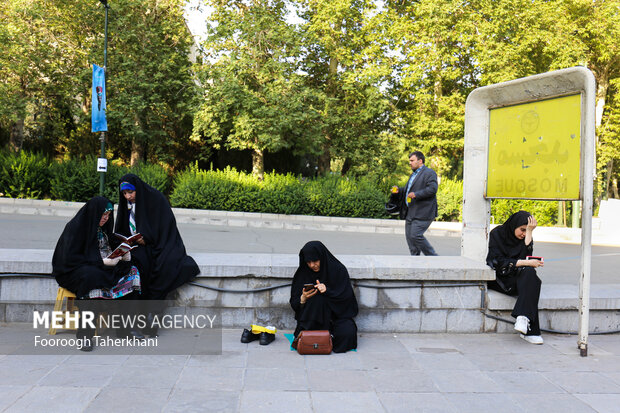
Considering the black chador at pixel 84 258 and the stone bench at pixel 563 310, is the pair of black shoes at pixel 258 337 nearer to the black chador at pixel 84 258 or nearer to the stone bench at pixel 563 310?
the black chador at pixel 84 258

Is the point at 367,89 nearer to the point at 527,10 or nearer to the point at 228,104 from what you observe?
the point at 228,104

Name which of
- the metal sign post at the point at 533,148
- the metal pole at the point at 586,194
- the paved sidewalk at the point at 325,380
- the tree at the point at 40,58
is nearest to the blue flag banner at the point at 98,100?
the tree at the point at 40,58

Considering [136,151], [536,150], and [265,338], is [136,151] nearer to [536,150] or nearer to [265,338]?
[265,338]

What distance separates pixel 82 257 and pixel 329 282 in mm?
2332

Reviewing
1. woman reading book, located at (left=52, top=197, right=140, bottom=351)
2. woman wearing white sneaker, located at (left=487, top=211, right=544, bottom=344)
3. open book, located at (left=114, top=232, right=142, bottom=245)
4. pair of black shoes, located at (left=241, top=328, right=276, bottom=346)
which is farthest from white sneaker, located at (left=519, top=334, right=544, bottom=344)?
open book, located at (left=114, top=232, right=142, bottom=245)

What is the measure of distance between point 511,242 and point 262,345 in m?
2.85

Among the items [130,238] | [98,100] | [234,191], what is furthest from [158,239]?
[98,100]

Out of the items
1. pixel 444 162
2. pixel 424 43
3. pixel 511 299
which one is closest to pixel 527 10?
pixel 424 43

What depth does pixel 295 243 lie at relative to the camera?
478 inches

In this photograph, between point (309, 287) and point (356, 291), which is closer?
point (309, 287)

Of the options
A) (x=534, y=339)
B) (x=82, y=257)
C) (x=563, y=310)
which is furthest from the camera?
(x=563, y=310)

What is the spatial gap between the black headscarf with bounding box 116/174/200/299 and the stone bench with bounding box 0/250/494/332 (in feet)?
0.67

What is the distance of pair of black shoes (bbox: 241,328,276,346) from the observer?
4777 millimetres

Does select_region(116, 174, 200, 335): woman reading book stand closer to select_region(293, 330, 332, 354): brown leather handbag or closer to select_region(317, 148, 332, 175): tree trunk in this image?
select_region(293, 330, 332, 354): brown leather handbag
